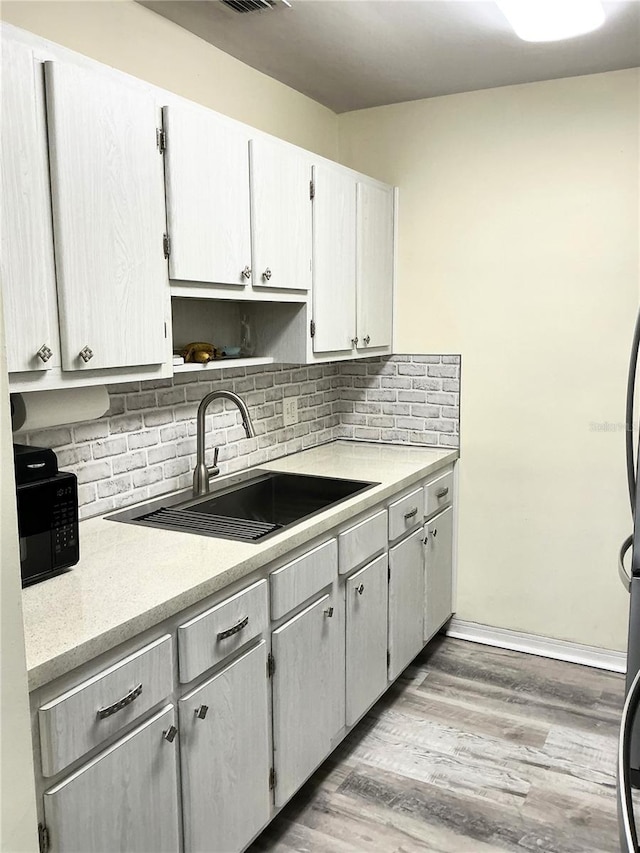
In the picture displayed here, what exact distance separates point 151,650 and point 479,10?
2.19 m

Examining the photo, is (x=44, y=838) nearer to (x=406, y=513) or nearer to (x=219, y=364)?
(x=219, y=364)

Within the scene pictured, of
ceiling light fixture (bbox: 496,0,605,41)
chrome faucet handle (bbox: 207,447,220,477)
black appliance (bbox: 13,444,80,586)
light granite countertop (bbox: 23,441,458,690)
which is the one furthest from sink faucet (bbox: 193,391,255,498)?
ceiling light fixture (bbox: 496,0,605,41)

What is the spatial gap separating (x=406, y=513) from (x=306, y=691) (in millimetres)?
895

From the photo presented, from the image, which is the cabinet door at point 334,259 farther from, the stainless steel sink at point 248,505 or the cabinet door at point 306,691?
the cabinet door at point 306,691

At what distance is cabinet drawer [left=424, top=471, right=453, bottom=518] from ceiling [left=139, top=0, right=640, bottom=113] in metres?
1.70

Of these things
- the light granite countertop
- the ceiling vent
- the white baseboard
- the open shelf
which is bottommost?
the white baseboard

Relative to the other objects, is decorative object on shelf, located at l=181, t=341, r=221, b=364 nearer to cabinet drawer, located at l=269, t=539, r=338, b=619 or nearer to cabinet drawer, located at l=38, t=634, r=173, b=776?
cabinet drawer, located at l=269, t=539, r=338, b=619

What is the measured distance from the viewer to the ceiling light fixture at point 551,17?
2234 millimetres

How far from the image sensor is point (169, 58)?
241 cm

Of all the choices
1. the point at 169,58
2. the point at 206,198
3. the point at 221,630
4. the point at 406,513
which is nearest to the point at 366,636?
the point at 406,513

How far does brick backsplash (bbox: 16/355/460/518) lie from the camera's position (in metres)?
2.22

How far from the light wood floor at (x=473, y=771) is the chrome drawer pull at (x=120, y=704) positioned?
0.94 meters

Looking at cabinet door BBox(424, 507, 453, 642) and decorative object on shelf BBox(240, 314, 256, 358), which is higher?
decorative object on shelf BBox(240, 314, 256, 358)

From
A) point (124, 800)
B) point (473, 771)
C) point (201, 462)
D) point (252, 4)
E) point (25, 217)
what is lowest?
point (473, 771)
